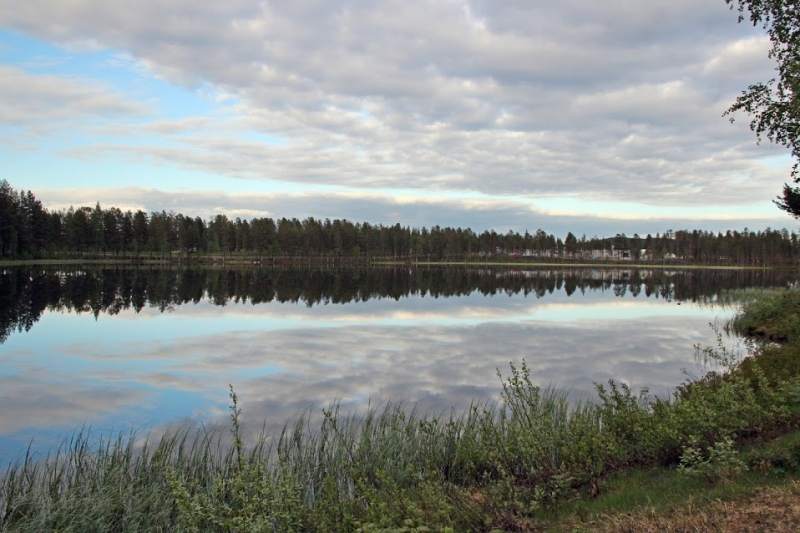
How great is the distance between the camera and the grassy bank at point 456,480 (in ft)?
24.9

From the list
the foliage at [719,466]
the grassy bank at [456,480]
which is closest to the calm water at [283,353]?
the grassy bank at [456,480]

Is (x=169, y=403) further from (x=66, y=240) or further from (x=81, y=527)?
(x=66, y=240)

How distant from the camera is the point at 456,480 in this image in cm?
1090

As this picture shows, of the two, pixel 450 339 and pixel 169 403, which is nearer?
pixel 169 403

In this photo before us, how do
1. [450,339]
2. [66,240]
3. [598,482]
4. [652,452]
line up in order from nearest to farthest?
[598,482] → [652,452] → [450,339] → [66,240]

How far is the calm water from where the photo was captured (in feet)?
55.6

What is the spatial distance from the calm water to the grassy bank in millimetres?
4281

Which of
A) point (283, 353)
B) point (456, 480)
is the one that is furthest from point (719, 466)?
point (283, 353)

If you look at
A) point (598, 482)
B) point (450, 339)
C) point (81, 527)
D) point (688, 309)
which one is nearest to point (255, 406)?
point (81, 527)

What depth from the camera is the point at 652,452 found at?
995 cm

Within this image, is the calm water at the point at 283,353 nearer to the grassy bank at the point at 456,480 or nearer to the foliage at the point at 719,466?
the grassy bank at the point at 456,480

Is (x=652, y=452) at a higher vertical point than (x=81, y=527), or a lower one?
higher

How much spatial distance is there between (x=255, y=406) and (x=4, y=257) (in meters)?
119

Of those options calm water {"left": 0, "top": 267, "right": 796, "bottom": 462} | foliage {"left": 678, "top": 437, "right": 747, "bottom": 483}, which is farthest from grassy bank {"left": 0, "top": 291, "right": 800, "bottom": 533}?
calm water {"left": 0, "top": 267, "right": 796, "bottom": 462}
